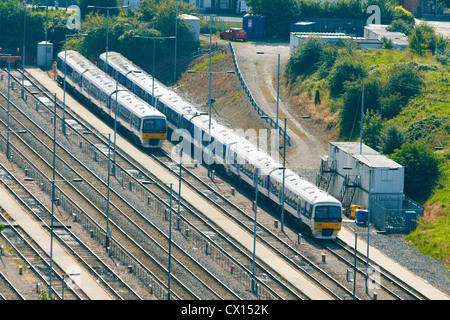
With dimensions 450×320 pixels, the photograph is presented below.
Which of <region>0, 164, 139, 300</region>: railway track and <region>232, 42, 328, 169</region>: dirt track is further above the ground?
<region>232, 42, 328, 169</region>: dirt track

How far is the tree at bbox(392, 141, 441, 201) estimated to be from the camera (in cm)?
8000

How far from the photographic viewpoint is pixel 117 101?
309 ft

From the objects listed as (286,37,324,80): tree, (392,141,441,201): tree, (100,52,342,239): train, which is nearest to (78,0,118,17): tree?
(100,52,342,239): train

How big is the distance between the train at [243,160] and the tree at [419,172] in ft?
35.2

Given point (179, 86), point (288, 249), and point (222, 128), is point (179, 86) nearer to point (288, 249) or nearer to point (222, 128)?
point (222, 128)

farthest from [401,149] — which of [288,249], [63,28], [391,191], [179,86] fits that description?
[63,28]

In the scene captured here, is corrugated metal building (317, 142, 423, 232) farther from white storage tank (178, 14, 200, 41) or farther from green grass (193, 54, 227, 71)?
white storage tank (178, 14, 200, 41)

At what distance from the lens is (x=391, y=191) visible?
7688 centimetres

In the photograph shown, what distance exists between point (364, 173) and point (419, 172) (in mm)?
5789

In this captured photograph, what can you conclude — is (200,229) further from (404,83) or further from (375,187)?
(404,83)

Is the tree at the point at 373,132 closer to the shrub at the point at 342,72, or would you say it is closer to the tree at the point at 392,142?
the tree at the point at 392,142

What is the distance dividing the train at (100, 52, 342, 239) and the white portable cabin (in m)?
5.13

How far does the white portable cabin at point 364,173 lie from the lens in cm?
7650
